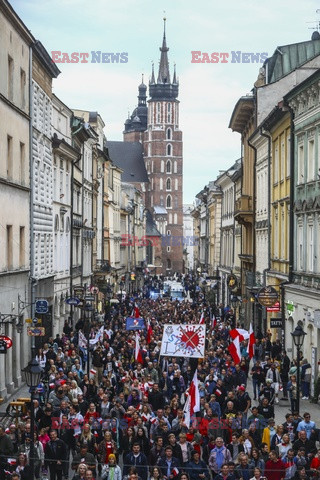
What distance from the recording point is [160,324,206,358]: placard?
1152 inches

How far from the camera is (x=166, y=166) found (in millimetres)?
190125

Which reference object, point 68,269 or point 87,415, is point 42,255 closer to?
point 68,269

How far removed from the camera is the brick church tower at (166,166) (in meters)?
187

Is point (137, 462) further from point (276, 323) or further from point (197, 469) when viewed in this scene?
point (276, 323)

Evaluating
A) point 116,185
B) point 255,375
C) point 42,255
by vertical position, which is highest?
point 116,185

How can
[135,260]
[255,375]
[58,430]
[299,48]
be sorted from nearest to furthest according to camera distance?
[58,430], [255,375], [299,48], [135,260]

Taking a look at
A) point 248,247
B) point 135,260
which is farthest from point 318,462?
point 135,260

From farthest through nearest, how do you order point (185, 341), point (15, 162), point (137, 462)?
point (15, 162) → point (185, 341) → point (137, 462)

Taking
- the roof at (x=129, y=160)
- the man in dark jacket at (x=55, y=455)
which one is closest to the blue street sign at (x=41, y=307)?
the man in dark jacket at (x=55, y=455)

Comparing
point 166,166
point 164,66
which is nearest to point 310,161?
point 166,166

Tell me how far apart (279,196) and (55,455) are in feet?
89.9

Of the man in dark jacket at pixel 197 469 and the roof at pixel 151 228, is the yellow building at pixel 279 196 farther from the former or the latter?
the roof at pixel 151 228

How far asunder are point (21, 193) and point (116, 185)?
59.5 m

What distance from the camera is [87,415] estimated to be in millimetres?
20984
